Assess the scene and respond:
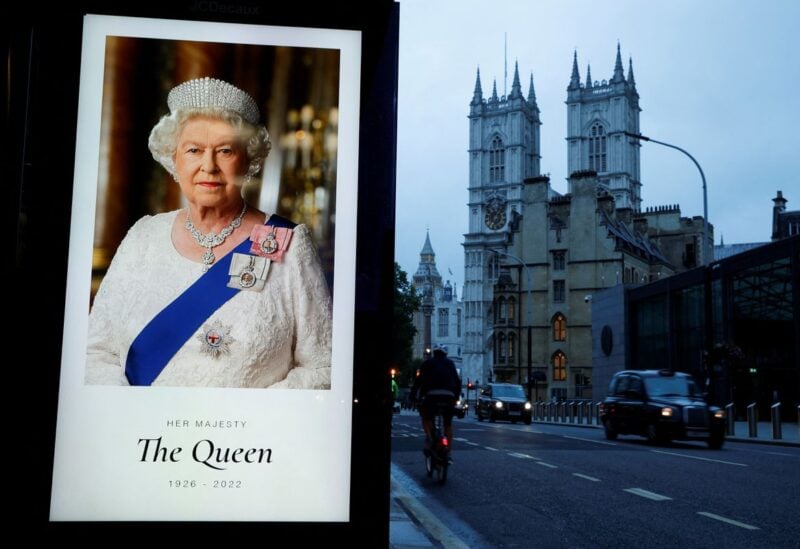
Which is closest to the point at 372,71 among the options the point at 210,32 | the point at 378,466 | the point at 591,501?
the point at 210,32

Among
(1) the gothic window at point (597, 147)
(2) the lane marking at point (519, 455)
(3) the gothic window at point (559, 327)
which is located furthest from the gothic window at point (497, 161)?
(2) the lane marking at point (519, 455)

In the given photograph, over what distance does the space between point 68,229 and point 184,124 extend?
0.58 meters

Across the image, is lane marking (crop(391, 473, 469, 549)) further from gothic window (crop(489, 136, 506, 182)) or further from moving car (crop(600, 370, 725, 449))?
gothic window (crop(489, 136, 506, 182))

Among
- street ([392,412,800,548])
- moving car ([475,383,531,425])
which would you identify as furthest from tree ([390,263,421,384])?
street ([392,412,800,548])

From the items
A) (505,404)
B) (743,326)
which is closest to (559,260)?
(743,326)

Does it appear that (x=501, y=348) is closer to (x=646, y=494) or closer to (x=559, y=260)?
(x=559, y=260)

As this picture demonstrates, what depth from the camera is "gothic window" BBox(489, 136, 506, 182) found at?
154 metres

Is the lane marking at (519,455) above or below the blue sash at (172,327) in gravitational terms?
below

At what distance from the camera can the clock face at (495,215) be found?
147750mm

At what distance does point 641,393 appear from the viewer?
22.5m

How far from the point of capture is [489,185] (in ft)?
506

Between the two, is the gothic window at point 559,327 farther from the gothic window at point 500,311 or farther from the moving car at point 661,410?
the moving car at point 661,410

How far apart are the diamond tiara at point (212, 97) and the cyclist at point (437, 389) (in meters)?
8.40

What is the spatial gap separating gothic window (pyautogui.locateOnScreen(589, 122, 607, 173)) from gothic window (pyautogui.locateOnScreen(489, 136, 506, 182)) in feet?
47.0
